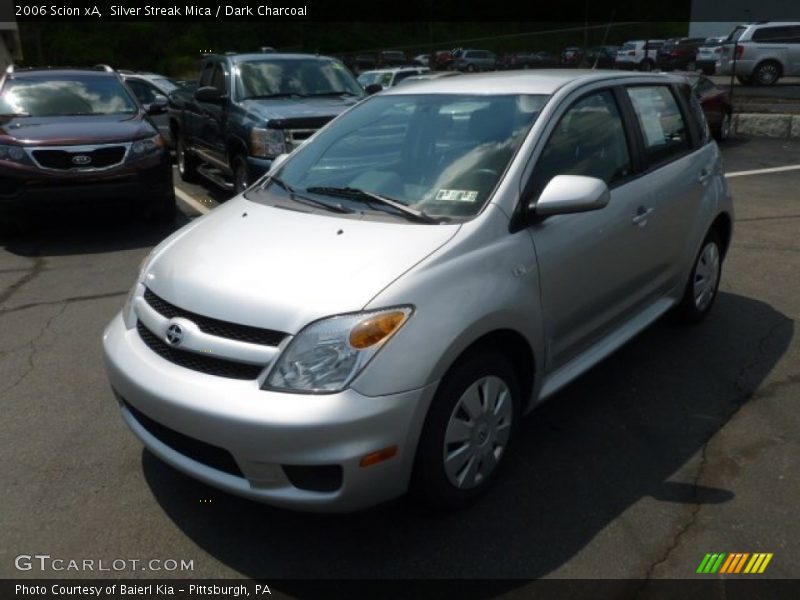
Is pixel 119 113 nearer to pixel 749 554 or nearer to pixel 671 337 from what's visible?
pixel 671 337

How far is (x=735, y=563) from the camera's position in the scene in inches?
113

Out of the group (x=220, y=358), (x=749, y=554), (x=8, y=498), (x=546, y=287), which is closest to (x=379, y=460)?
(x=220, y=358)

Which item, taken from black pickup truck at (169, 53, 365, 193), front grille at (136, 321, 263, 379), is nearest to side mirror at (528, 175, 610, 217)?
front grille at (136, 321, 263, 379)

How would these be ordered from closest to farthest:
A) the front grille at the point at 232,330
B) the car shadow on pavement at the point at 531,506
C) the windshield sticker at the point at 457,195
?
1. the front grille at the point at 232,330
2. the car shadow on pavement at the point at 531,506
3. the windshield sticker at the point at 457,195

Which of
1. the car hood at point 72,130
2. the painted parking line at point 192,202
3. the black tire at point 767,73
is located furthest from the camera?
the black tire at point 767,73

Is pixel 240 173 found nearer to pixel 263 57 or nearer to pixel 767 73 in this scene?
pixel 263 57

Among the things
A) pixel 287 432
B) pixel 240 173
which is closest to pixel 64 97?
pixel 240 173

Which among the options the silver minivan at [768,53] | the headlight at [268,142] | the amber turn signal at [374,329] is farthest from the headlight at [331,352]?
the silver minivan at [768,53]

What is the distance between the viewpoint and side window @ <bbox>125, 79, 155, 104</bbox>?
14094mm

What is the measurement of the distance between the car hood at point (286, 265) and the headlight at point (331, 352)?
0.05 m

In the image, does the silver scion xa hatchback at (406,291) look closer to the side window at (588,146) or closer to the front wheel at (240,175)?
the side window at (588,146)

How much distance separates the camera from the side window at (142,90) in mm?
14094

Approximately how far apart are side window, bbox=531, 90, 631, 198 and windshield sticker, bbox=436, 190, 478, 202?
0.28 metres

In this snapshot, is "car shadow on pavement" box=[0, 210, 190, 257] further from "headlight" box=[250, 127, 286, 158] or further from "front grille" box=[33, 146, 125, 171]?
"headlight" box=[250, 127, 286, 158]
